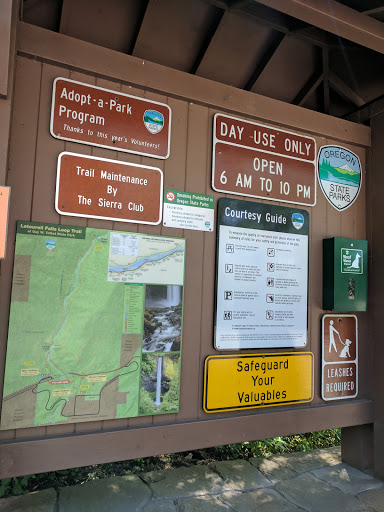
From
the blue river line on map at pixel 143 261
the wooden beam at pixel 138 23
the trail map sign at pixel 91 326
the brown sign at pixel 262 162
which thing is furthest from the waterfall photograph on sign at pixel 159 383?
the wooden beam at pixel 138 23

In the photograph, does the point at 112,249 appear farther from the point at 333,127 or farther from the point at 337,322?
the point at 333,127

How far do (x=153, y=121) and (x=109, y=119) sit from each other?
12.9 inches

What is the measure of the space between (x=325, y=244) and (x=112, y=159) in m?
1.96

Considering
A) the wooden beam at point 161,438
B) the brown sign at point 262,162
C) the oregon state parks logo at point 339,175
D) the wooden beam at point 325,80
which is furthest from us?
the wooden beam at point 325,80

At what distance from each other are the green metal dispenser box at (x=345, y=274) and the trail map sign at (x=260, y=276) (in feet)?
0.66

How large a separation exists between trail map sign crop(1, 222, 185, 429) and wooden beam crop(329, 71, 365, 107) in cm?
238

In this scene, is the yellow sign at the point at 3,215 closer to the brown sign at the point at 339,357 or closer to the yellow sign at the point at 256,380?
the yellow sign at the point at 256,380

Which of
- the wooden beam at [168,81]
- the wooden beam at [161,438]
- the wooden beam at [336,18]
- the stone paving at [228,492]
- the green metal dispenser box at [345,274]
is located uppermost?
the wooden beam at [336,18]

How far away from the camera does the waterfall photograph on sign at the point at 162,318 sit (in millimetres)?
2678

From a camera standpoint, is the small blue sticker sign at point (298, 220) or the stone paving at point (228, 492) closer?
the stone paving at point (228, 492)

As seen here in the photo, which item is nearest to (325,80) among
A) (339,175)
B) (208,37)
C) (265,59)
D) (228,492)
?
(265,59)

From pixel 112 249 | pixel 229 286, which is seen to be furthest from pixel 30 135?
pixel 229 286

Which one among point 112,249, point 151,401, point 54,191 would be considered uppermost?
point 54,191

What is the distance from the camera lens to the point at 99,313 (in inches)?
100
